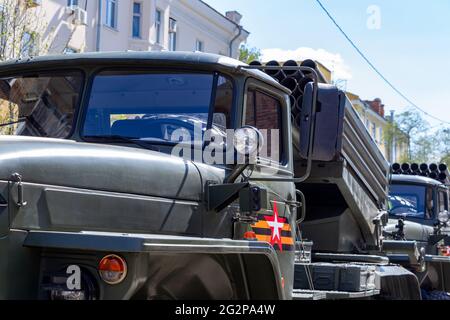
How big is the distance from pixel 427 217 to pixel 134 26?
556 inches

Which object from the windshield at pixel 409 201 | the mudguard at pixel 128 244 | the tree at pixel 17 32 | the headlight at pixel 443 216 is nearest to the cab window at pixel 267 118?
the mudguard at pixel 128 244

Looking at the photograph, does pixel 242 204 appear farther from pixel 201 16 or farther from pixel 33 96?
pixel 201 16

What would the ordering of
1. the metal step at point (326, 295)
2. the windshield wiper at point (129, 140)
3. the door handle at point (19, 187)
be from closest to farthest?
the door handle at point (19, 187)
the windshield wiper at point (129, 140)
the metal step at point (326, 295)

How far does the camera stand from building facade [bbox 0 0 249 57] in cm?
1917

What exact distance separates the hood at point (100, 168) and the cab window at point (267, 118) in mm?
606

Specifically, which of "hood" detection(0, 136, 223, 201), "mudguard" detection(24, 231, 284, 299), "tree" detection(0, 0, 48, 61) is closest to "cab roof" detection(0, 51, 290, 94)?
"hood" detection(0, 136, 223, 201)

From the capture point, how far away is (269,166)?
4859 millimetres

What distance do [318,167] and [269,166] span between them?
1539mm

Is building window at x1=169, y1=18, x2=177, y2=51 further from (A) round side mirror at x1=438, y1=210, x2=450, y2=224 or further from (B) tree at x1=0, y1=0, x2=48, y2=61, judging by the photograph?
(A) round side mirror at x1=438, y1=210, x2=450, y2=224

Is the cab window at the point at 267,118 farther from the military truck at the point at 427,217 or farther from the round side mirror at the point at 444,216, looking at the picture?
the round side mirror at the point at 444,216

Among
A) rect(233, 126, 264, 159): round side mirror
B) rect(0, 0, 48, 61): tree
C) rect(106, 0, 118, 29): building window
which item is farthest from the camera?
rect(106, 0, 118, 29): building window

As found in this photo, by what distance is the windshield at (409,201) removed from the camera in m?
11.3

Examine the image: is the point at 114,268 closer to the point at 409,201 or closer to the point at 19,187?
the point at 19,187
